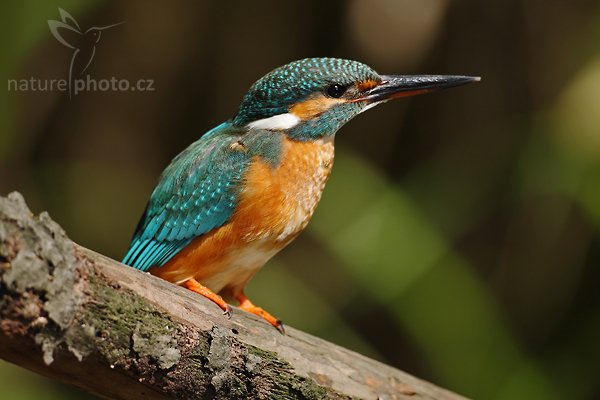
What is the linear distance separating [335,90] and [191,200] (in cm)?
60

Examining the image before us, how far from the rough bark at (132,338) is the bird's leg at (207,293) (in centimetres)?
5

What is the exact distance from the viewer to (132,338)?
165 cm

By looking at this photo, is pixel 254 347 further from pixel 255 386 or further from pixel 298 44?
pixel 298 44

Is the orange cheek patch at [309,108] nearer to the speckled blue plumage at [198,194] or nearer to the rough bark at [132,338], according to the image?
the speckled blue plumage at [198,194]

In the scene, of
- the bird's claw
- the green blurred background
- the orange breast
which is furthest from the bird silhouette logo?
the bird's claw

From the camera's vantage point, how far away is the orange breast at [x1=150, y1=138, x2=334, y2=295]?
8.11ft

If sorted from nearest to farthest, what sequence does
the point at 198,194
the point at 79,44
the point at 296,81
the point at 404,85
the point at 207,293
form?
the point at 207,293, the point at 198,194, the point at 296,81, the point at 404,85, the point at 79,44

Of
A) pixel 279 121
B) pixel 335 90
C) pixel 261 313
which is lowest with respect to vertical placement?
pixel 261 313

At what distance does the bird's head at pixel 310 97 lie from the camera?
2.69 meters

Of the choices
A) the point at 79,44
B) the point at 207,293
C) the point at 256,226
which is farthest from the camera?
the point at 79,44

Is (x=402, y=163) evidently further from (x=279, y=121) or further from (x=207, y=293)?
(x=207, y=293)

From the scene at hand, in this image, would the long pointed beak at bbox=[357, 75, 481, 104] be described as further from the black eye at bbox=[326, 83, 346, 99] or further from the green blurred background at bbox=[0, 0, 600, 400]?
the green blurred background at bbox=[0, 0, 600, 400]

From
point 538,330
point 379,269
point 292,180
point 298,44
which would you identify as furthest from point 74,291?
point 298,44

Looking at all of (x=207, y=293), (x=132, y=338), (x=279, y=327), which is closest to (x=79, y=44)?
(x=207, y=293)
